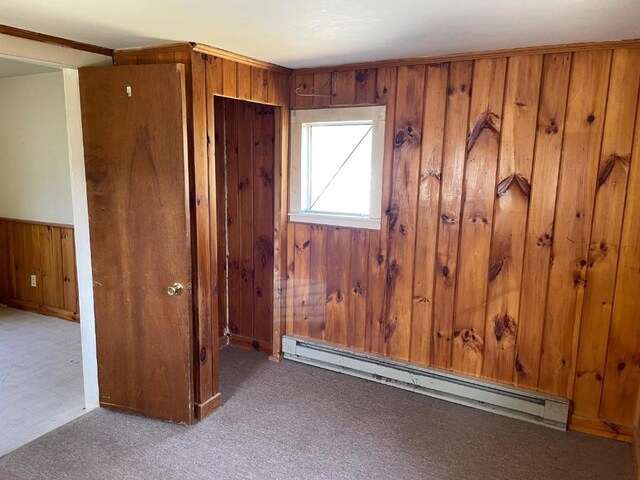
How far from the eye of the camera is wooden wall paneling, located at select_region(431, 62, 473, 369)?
2.70m

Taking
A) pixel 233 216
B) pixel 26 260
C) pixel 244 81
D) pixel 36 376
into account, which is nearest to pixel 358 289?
pixel 233 216

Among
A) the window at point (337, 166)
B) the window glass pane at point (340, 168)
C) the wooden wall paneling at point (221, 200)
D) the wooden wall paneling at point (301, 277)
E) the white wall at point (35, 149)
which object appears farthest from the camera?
the white wall at point (35, 149)

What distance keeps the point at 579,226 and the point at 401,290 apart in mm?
1114

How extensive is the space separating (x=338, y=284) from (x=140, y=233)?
1.40 m

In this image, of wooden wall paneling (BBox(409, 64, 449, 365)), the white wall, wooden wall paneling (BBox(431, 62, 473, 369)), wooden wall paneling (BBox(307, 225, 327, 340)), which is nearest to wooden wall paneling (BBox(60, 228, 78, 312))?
the white wall

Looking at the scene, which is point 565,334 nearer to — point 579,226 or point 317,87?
point 579,226

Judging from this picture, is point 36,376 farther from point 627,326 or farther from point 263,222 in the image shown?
point 627,326

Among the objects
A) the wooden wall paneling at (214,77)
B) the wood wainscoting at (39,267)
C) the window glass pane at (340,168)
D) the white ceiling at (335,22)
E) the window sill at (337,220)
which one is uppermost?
the white ceiling at (335,22)

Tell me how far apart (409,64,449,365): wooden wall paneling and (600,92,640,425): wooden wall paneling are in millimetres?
994

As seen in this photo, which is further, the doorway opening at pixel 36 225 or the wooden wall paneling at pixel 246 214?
the doorway opening at pixel 36 225

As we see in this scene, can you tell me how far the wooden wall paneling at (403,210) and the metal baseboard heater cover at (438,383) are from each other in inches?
5.7

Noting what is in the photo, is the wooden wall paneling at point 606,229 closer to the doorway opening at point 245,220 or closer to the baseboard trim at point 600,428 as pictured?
the baseboard trim at point 600,428

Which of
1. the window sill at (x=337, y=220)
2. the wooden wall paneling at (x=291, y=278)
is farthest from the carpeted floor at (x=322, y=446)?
the window sill at (x=337, y=220)

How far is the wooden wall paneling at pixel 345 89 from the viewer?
3.02 m
